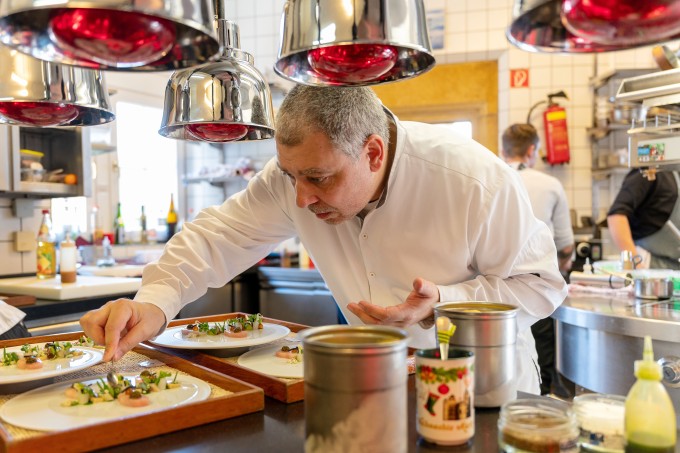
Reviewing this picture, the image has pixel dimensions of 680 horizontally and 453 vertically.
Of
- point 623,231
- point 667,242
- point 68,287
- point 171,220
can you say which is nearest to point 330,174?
point 68,287

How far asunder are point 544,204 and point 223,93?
257 cm

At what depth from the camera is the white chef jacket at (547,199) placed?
3.38 meters

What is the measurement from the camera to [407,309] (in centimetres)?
112

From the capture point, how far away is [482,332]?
923 mm

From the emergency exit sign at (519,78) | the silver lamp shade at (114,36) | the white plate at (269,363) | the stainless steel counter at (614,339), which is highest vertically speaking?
the emergency exit sign at (519,78)

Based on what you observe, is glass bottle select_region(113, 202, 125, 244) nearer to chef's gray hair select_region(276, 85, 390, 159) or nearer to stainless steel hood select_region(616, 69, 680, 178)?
chef's gray hair select_region(276, 85, 390, 159)

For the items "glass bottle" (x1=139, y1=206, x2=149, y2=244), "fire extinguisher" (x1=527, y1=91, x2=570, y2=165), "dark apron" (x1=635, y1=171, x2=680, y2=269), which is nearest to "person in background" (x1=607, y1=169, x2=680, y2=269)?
"dark apron" (x1=635, y1=171, x2=680, y2=269)

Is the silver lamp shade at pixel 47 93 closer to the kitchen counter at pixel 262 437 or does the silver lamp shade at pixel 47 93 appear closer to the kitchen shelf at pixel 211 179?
the kitchen counter at pixel 262 437

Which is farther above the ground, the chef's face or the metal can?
the chef's face

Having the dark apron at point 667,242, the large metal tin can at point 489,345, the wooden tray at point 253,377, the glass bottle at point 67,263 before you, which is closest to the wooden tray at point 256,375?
the wooden tray at point 253,377

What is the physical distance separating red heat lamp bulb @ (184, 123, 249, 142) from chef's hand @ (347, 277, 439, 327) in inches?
22.8

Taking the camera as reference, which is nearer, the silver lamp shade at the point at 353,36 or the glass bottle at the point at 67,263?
the silver lamp shade at the point at 353,36

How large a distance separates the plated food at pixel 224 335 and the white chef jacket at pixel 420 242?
0.21ft

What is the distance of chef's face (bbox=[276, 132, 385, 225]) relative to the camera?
1.33m
